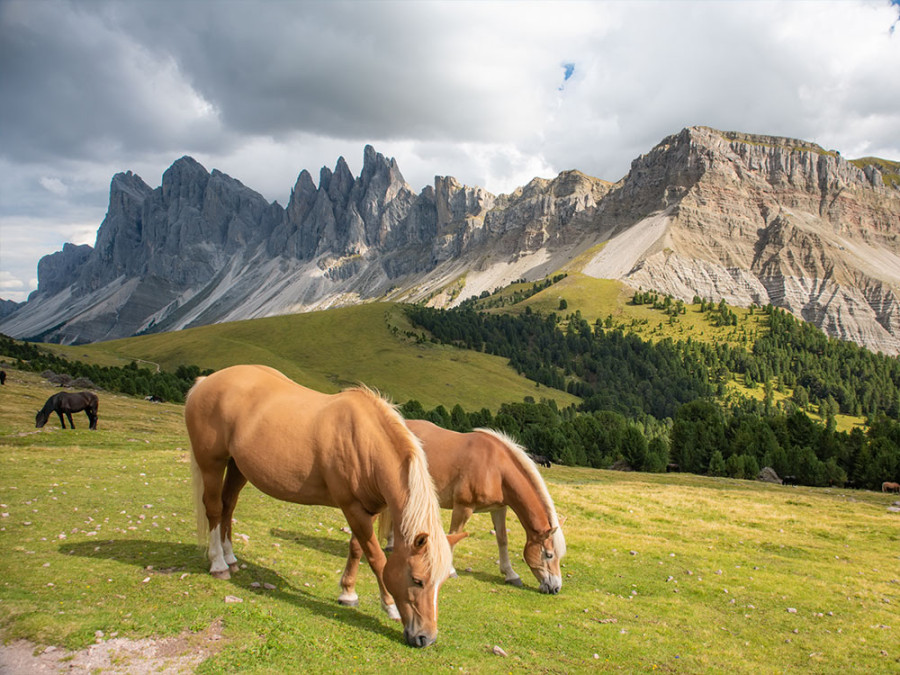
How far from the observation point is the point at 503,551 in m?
14.9

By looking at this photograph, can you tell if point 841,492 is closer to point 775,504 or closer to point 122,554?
point 775,504

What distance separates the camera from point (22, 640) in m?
8.02

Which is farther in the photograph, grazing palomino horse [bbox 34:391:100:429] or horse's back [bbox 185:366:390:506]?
grazing palomino horse [bbox 34:391:100:429]

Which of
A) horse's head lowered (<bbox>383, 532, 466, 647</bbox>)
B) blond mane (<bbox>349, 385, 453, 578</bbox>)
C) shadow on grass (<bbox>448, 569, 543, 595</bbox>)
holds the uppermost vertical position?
blond mane (<bbox>349, 385, 453, 578</bbox>)

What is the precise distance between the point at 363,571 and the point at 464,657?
5.17 metres

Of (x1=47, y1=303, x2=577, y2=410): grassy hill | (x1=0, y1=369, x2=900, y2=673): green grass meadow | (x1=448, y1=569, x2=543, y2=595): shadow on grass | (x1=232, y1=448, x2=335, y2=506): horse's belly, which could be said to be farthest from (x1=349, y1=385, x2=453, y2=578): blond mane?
(x1=47, y1=303, x2=577, y2=410): grassy hill

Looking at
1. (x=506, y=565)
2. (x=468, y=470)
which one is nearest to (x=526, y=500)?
(x=468, y=470)

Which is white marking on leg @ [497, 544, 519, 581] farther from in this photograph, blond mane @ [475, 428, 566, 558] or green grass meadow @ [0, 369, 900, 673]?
blond mane @ [475, 428, 566, 558]

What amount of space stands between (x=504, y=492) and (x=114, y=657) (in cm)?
920

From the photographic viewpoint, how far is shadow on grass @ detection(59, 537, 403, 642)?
10289 millimetres

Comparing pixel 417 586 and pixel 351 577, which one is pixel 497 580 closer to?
pixel 351 577

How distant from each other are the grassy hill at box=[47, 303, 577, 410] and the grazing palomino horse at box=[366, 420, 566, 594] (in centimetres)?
12549

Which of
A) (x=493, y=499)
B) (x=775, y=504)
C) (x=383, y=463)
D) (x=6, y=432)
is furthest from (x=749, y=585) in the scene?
(x=6, y=432)

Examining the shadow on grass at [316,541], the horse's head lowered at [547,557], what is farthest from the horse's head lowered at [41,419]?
the horse's head lowered at [547,557]
